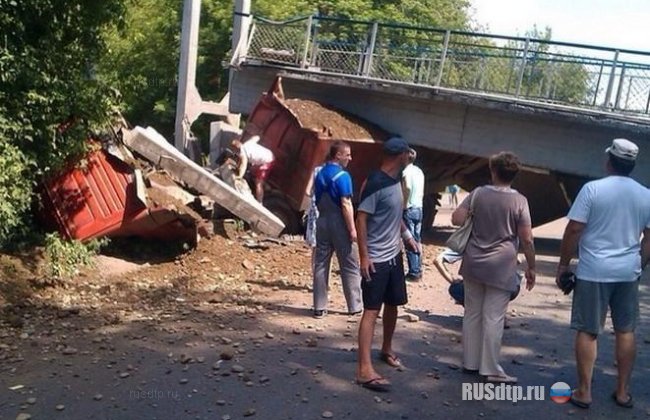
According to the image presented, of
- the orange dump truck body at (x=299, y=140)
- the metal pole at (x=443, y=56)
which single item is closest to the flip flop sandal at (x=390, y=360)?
the orange dump truck body at (x=299, y=140)

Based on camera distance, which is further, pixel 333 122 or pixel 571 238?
pixel 333 122

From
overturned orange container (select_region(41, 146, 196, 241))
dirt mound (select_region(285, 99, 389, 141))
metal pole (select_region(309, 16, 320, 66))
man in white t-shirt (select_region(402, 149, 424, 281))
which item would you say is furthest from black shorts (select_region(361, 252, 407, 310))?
metal pole (select_region(309, 16, 320, 66))

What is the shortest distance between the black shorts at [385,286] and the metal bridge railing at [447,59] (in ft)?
28.2

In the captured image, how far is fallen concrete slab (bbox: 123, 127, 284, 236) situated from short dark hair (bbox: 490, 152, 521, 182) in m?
5.49

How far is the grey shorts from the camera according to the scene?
486 centimetres

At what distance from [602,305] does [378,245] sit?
1553 millimetres

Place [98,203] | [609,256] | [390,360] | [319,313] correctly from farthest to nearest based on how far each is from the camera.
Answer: [98,203]
[319,313]
[390,360]
[609,256]

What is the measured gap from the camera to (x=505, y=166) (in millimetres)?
5055

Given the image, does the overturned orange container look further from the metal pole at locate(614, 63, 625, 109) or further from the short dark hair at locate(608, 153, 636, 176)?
the metal pole at locate(614, 63, 625, 109)

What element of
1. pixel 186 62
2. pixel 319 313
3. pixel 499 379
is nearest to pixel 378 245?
pixel 499 379

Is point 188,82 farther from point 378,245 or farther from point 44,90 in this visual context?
point 378,245

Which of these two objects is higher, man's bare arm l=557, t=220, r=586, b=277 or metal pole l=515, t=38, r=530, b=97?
metal pole l=515, t=38, r=530, b=97

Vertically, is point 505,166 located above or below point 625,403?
above

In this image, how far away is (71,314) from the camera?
7.18 meters
